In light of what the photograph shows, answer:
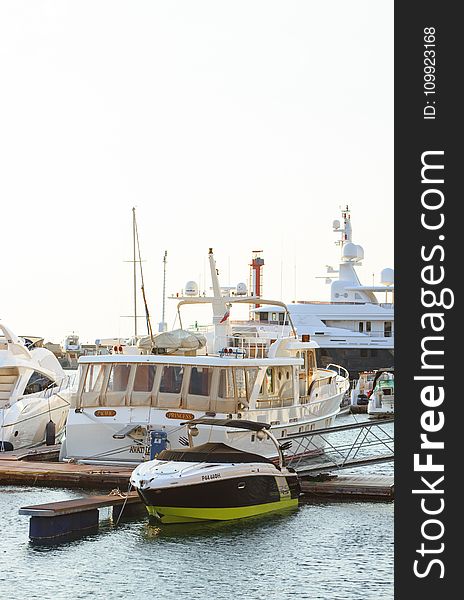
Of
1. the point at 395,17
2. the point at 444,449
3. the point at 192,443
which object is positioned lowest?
the point at 192,443

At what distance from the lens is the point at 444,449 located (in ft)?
25.1

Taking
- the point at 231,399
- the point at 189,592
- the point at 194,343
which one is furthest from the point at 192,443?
the point at 189,592

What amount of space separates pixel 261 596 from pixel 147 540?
14.7 feet

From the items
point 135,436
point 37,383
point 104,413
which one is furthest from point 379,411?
point 135,436

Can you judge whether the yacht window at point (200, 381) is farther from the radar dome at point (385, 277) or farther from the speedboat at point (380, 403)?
the radar dome at point (385, 277)

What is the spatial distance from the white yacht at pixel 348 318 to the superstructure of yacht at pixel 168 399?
48.6m

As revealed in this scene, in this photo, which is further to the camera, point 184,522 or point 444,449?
point 184,522

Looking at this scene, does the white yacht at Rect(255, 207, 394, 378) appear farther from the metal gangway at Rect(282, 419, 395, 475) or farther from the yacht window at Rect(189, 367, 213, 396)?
the yacht window at Rect(189, 367, 213, 396)

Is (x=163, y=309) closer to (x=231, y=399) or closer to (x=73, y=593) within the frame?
(x=231, y=399)

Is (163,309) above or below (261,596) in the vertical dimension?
above

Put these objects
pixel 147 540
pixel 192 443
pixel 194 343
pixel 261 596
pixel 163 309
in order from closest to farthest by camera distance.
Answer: pixel 261 596, pixel 147 540, pixel 192 443, pixel 194 343, pixel 163 309

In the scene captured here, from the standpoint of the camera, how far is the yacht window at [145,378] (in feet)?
93.0

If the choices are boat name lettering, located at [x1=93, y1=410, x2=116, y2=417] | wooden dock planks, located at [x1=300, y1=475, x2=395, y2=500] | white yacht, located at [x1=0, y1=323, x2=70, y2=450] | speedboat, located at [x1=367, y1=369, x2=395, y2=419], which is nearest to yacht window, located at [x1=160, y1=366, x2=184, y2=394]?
boat name lettering, located at [x1=93, y1=410, x2=116, y2=417]

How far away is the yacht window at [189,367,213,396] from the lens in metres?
27.9
